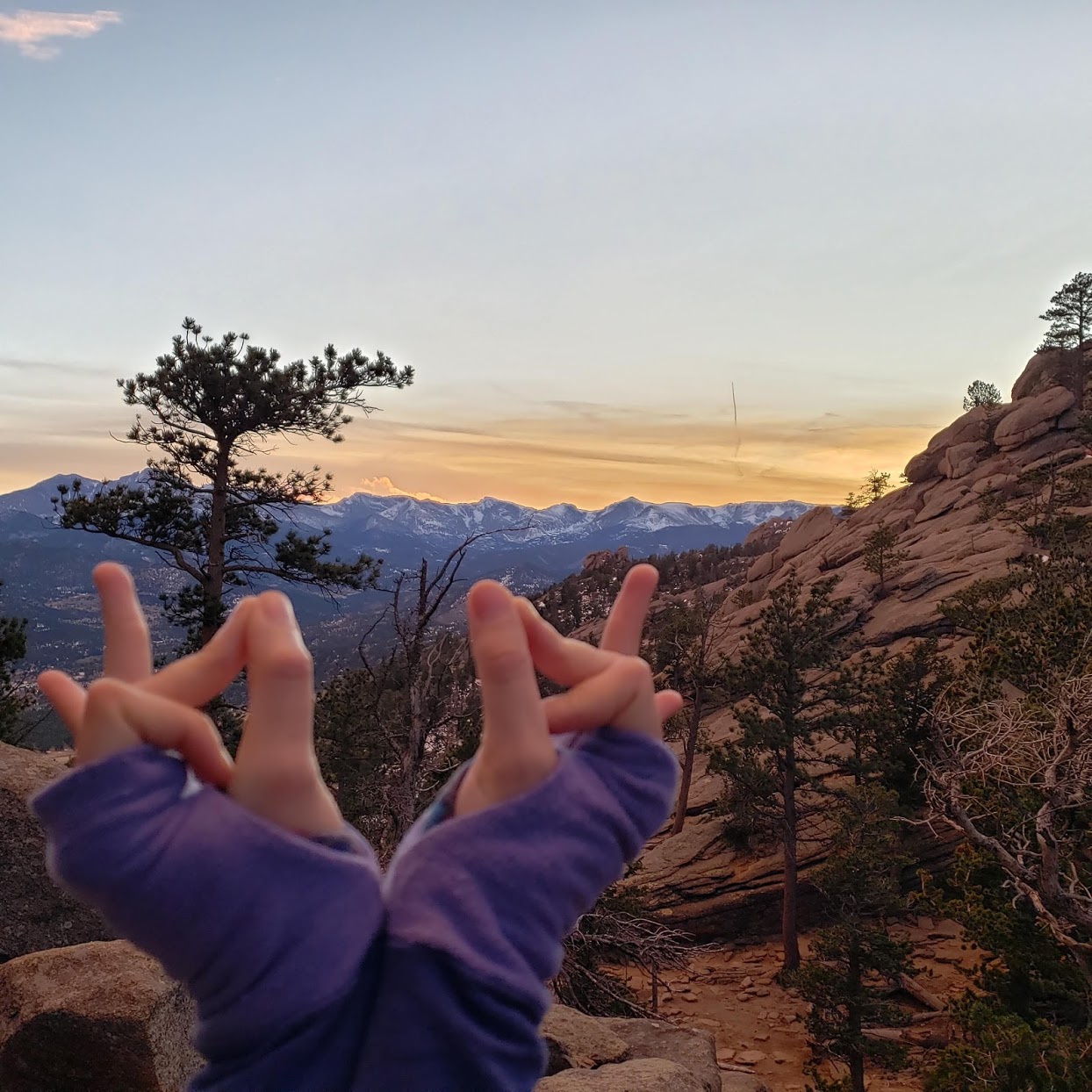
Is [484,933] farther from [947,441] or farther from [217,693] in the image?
[947,441]

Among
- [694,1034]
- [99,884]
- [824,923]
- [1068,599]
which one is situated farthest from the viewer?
[824,923]

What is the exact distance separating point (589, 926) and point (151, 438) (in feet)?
31.3

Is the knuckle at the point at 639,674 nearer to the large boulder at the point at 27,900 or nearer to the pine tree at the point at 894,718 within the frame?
the large boulder at the point at 27,900

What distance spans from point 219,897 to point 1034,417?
55.5 metres

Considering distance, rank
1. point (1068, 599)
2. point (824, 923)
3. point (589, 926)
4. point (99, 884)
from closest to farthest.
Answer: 1. point (99, 884)
2. point (589, 926)
3. point (1068, 599)
4. point (824, 923)

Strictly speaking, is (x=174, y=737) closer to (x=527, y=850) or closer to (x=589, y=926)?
(x=527, y=850)

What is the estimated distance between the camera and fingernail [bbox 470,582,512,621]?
101 centimetres

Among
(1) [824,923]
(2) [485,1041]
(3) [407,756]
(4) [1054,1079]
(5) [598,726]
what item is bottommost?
(1) [824,923]

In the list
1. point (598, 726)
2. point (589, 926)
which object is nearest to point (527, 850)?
point (598, 726)

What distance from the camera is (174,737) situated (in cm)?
96

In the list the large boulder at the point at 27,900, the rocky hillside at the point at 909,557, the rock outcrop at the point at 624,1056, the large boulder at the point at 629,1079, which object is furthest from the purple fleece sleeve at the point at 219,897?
the rocky hillside at the point at 909,557

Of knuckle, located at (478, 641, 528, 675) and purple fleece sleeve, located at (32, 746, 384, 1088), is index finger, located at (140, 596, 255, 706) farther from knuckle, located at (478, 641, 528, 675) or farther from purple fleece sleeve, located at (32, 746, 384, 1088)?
knuckle, located at (478, 641, 528, 675)

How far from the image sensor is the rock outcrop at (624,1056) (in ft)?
14.9

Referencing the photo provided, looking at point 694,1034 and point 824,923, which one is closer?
point 694,1034
